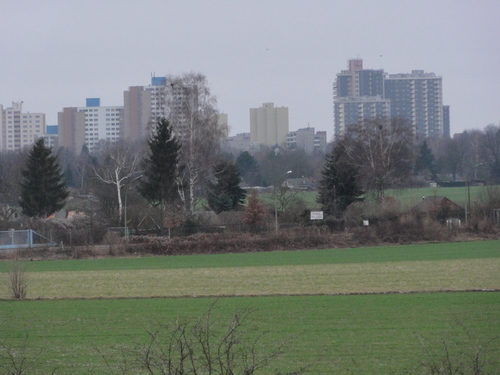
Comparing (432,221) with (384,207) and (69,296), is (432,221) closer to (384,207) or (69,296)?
(384,207)

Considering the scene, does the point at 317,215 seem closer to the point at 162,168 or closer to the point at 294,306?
the point at 162,168

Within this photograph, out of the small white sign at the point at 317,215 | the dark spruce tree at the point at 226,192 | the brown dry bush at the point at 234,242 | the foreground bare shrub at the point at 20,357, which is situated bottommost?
the foreground bare shrub at the point at 20,357

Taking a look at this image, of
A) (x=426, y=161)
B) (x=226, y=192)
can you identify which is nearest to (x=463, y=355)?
(x=226, y=192)

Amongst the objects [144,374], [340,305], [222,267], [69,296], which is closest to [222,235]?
[222,267]

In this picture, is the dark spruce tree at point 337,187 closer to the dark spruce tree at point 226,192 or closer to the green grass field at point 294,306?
Result: the dark spruce tree at point 226,192

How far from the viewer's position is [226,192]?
71.1 m

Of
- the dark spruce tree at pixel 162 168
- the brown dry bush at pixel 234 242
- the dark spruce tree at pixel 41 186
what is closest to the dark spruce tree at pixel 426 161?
the dark spruce tree at pixel 162 168

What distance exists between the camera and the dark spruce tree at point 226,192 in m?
70.1

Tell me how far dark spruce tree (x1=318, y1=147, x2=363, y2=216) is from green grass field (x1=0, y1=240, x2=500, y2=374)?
1019 inches

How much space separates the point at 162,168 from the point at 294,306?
4158 cm

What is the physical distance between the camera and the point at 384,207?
202 feet

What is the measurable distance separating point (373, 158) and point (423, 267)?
41.9 m

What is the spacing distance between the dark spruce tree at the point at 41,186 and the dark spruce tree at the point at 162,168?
8034 millimetres

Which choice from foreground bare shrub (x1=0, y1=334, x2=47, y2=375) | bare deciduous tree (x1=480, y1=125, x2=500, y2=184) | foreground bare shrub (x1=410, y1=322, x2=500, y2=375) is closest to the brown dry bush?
foreground bare shrub (x1=0, y1=334, x2=47, y2=375)
